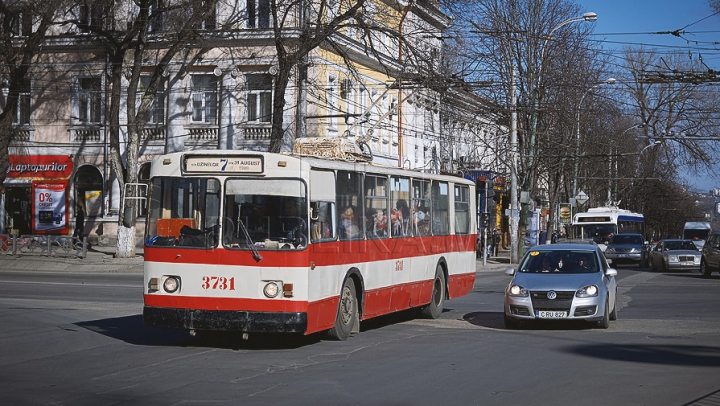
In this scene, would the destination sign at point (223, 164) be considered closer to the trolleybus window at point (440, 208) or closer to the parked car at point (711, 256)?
the trolleybus window at point (440, 208)

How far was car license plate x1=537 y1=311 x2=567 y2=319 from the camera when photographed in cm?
1577

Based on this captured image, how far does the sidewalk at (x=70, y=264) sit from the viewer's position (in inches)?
1379

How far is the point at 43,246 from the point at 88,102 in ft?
32.1

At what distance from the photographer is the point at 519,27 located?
44.4 meters

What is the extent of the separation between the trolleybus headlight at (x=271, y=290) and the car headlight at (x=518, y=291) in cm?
517

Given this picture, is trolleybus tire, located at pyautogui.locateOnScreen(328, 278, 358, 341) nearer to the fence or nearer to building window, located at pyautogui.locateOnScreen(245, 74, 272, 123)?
the fence

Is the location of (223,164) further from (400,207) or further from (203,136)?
(203,136)

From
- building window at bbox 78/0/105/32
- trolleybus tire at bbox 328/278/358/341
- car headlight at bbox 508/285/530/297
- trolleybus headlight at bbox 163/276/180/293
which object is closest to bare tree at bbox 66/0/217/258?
building window at bbox 78/0/105/32

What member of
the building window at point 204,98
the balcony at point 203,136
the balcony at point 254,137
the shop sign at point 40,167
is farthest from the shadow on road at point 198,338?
the shop sign at point 40,167

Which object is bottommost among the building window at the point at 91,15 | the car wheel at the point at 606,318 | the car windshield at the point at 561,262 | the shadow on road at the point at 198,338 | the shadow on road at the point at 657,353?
the shadow on road at the point at 198,338

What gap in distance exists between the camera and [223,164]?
43.0ft

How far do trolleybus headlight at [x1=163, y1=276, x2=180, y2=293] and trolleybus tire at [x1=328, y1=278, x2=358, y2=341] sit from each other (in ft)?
7.82

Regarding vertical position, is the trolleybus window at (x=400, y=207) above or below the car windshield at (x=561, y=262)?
above

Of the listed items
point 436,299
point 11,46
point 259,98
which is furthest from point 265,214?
point 259,98
